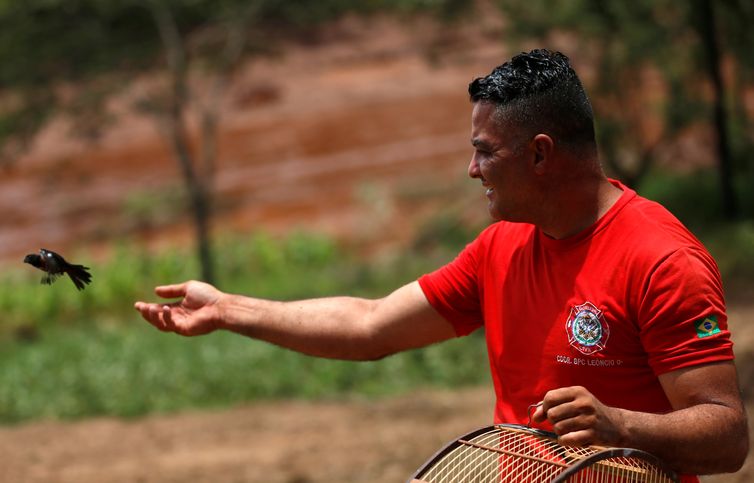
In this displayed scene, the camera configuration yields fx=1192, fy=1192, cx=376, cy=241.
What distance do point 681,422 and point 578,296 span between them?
0.38 m

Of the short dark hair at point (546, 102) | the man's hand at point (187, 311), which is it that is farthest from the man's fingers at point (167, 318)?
the short dark hair at point (546, 102)

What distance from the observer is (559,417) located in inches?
95.9

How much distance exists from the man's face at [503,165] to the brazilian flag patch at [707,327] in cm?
49

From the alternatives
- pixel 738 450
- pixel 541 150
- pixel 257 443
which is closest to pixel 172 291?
pixel 541 150

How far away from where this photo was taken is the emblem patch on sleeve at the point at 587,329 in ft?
8.75

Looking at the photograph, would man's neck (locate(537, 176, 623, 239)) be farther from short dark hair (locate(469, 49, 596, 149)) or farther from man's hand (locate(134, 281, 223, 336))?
man's hand (locate(134, 281, 223, 336))

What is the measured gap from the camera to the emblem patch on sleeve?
2.67 metres

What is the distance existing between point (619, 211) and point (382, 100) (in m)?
22.7

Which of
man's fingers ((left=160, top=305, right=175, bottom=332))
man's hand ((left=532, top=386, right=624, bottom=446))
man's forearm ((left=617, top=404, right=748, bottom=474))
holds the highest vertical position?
man's fingers ((left=160, top=305, right=175, bottom=332))

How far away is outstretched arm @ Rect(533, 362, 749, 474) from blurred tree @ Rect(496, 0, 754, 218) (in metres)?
10.4

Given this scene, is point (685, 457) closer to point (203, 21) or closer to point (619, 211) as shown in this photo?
point (619, 211)

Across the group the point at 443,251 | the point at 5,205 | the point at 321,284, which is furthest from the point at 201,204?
the point at 5,205

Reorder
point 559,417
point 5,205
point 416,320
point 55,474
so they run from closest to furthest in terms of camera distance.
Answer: point 559,417, point 416,320, point 55,474, point 5,205

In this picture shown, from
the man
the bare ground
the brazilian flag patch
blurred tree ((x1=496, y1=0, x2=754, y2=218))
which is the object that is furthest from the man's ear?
blurred tree ((x1=496, y1=0, x2=754, y2=218))
